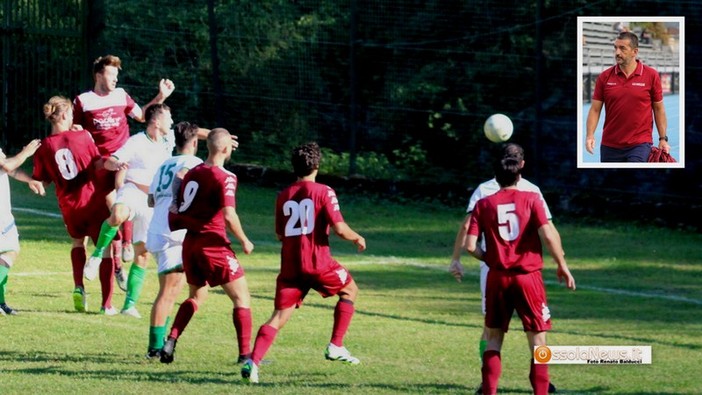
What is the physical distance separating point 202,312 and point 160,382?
323cm

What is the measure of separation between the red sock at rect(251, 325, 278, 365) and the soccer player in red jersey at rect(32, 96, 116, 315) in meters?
3.18

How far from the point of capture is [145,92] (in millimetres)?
23875

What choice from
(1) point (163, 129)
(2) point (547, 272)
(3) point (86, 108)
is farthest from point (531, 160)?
A: (1) point (163, 129)

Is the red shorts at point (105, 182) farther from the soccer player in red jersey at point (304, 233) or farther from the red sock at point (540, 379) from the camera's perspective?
the red sock at point (540, 379)

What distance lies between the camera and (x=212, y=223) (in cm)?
977

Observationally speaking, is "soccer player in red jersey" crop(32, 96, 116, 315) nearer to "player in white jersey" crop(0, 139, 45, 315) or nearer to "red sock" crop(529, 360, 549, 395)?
"player in white jersey" crop(0, 139, 45, 315)

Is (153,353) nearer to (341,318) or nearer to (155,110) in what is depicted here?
(341,318)

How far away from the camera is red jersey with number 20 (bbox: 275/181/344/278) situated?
31.4 ft

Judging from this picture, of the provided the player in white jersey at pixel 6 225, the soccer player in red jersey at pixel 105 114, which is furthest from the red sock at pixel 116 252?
the soccer player in red jersey at pixel 105 114

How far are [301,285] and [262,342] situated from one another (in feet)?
1.79

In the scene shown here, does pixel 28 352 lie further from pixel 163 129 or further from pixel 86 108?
pixel 86 108

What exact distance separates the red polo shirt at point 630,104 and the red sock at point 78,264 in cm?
572

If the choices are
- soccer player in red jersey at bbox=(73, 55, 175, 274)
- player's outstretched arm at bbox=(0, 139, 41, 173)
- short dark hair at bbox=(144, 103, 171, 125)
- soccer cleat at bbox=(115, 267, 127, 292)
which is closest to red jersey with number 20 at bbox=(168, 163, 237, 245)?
short dark hair at bbox=(144, 103, 171, 125)

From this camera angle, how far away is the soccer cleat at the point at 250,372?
928cm
